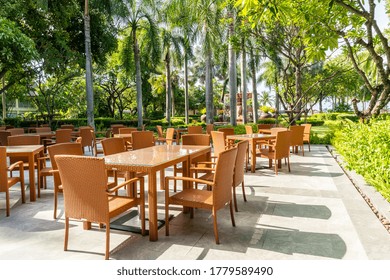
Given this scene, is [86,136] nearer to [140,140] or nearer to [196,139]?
[140,140]

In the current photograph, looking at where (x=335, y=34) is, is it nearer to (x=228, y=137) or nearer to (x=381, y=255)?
(x=228, y=137)

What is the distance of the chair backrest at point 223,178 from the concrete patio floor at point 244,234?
1.33 ft

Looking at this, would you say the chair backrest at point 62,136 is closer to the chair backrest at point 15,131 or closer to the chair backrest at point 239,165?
the chair backrest at point 15,131

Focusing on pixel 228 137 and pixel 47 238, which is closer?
pixel 47 238

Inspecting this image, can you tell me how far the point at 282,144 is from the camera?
6500 millimetres

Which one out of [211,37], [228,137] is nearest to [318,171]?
[228,137]

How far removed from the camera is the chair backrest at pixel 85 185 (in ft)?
9.26

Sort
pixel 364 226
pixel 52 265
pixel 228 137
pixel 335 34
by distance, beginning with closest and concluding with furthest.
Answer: pixel 52 265 < pixel 364 226 < pixel 335 34 < pixel 228 137

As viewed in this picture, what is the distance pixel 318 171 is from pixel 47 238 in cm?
552

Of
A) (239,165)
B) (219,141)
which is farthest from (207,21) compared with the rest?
(239,165)

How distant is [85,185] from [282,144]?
458 cm

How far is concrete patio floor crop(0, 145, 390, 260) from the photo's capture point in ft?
9.71

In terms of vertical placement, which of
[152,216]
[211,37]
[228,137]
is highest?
[211,37]

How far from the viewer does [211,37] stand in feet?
46.9
